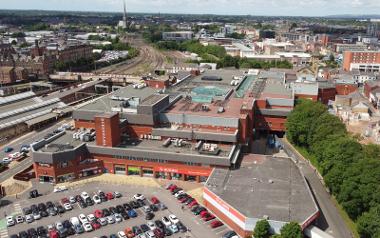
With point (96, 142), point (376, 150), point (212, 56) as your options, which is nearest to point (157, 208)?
point (96, 142)

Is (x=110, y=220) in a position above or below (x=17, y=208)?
above

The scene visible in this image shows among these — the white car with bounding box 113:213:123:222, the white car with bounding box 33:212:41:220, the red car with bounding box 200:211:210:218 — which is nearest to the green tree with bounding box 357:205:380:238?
the red car with bounding box 200:211:210:218

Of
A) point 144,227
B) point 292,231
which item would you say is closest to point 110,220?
point 144,227

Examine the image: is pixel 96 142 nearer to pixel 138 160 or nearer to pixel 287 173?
pixel 138 160

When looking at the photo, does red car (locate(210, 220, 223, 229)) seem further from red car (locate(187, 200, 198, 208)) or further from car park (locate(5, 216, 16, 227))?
car park (locate(5, 216, 16, 227))

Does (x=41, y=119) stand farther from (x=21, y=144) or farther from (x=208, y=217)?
(x=208, y=217)

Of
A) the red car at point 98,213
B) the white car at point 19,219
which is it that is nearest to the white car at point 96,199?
the red car at point 98,213
